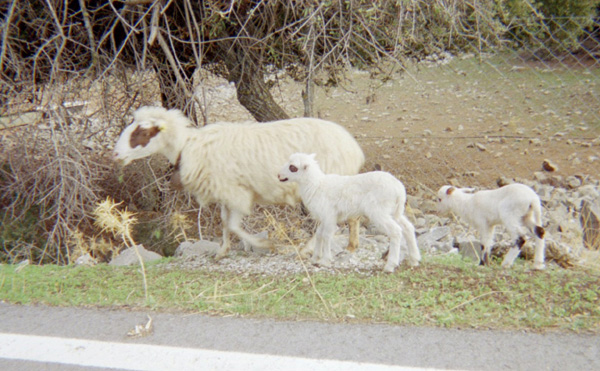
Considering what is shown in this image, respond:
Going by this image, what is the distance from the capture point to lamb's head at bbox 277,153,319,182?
5.08m

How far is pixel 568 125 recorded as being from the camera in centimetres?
997

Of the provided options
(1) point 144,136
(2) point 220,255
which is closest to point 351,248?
(2) point 220,255

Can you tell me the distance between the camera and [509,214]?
15.9 feet

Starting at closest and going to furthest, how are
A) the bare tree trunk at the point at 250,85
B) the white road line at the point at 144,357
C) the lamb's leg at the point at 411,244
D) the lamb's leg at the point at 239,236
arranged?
the white road line at the point at 144,357, the lamb's leg at the point at 411,244, the lamb's leg at the point at 239,236, the bare tree trunk at the point at 250,85

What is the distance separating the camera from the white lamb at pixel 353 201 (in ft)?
15.4

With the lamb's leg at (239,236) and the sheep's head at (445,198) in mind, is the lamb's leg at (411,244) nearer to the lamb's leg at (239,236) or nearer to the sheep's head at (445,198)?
the sheep's head at (445,198)

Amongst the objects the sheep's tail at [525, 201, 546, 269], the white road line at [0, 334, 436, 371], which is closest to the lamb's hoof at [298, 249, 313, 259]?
the sheep's tail at [525, 201, 546, 269]

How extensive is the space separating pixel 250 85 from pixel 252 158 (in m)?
2.64

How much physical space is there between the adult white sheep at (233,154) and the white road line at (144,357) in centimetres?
243

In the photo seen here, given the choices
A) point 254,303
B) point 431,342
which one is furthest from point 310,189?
point 431,342

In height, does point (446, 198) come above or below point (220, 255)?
above

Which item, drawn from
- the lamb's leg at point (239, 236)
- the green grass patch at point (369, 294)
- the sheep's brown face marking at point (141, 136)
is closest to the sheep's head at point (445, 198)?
the green grass patch at point (369, 294)

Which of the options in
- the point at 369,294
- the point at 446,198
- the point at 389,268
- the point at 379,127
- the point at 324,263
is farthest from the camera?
the point at 379,127

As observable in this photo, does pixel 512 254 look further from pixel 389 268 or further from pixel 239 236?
pixel 239 236
